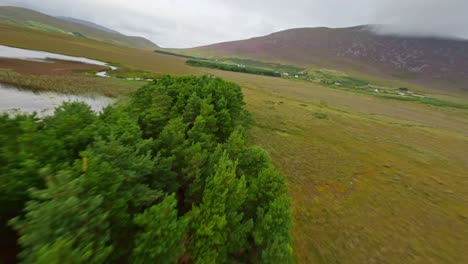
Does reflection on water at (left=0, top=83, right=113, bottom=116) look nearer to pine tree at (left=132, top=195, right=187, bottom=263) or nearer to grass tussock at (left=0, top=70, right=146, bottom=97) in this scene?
grass tussock at (left=0, top=70, right=146, bottom=97)

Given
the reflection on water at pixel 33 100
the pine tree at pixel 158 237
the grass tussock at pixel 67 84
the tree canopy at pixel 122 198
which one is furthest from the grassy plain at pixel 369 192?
the grass tussock at pixel 67 84

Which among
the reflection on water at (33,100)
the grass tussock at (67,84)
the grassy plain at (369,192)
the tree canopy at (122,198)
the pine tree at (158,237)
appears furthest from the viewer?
the grass tussock at (67,84)

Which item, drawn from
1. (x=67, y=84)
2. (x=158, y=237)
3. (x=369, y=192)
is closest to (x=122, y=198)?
(x=158, y=237)

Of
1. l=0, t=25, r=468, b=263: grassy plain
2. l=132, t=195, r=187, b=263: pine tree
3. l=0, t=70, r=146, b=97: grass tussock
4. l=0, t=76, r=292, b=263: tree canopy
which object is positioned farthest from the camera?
l=0, t=70, r=146, b=97: grass tussock

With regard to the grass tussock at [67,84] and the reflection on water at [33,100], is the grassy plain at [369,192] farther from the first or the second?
the grass tussock at [67,84]

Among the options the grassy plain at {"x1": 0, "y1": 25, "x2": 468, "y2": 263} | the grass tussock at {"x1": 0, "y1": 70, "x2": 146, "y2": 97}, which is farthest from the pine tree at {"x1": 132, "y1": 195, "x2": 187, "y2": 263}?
the grass tussock at {"x1": 0, "y1": 70, "x2": 146, "y2": 97}

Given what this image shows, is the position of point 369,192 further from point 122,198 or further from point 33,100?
point 33,100

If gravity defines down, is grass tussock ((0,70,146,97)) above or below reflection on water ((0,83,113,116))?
above

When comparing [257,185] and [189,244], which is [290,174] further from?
[189,244]

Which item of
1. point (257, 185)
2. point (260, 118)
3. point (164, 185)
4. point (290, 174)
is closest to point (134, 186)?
point (164, 185)
